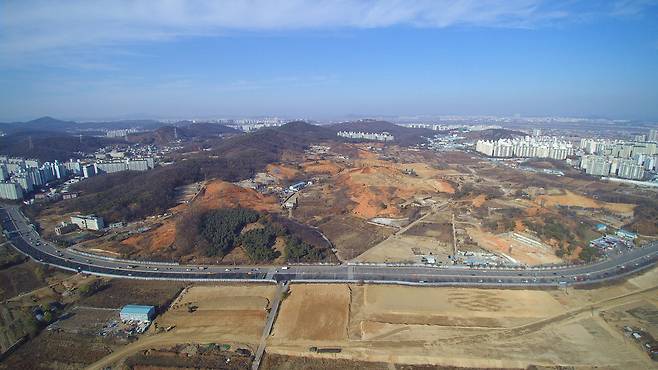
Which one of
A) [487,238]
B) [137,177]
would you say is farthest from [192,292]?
[137,177]

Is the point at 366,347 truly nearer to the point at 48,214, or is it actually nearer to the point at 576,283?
the point at 576,283

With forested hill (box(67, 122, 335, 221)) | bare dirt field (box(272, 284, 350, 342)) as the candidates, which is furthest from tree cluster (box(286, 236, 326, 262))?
forested hill (box(67, 122, 335, 221))

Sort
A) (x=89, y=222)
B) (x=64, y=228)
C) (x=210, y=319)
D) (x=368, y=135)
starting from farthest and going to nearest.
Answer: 1. (x=368, y=135)
2. (x=89, y=222)
3. (x=64, y=228)
4. (x=210, y=319)

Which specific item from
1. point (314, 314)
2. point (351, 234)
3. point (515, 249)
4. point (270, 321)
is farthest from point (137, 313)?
point (515, 249)

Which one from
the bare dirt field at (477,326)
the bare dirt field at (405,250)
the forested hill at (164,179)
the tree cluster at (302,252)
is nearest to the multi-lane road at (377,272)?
the tree cluster at (302,252)

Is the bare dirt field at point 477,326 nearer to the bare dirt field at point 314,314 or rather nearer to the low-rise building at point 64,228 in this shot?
the bare dirt field at point 314,314

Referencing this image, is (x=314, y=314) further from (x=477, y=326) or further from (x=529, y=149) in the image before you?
(x=529, y=149)

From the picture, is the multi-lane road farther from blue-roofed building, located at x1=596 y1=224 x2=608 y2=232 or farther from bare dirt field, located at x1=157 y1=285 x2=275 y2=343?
blue-roofed building, located at x1=596 y1=224 x2=608 y2=232
